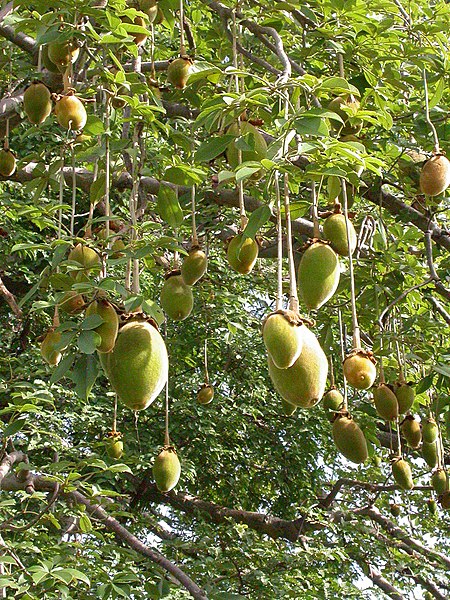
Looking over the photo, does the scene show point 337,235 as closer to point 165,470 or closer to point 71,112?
point 71,112

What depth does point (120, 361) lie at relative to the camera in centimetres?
109

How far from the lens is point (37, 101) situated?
173 centimetres

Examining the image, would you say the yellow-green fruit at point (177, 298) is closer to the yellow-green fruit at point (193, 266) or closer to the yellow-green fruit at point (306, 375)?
the yellow-green fruit at point (193, 266)

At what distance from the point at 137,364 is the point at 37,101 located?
0.88 meters

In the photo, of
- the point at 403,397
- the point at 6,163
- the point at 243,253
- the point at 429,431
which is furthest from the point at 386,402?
the point at 6,163

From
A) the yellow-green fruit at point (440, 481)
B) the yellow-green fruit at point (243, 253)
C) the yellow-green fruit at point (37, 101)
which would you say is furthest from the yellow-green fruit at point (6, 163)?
the yellow-green fruit at point (440, 481)

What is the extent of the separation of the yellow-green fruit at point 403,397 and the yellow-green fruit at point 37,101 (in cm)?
119

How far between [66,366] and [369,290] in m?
1.44

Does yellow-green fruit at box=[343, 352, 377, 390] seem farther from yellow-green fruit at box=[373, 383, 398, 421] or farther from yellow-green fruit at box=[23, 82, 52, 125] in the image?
yellow-green fruit at box=[23, 82, 52, 125]

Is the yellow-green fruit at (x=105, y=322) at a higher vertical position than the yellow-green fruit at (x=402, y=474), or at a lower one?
higher

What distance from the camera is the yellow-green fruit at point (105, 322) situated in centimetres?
113

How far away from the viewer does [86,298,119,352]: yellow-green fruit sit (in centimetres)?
113

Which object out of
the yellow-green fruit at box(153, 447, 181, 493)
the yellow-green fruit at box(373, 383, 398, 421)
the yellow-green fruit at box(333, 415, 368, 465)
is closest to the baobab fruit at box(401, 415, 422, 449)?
the yellow-green fruit at box(373, 383, 398, 421)

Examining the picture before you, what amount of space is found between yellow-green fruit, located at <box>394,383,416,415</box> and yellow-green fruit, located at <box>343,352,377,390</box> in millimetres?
902
